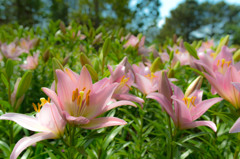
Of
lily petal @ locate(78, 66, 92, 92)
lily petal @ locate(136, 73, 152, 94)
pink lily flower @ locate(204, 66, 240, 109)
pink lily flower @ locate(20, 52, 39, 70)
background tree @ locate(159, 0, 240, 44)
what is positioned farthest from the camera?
background tree @ locate(159, 0, 240, 44)

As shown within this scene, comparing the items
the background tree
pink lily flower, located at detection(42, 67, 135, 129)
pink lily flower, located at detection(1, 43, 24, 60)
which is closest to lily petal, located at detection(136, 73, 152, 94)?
pink lily flower, located at detection(42, 67, 135, 129)

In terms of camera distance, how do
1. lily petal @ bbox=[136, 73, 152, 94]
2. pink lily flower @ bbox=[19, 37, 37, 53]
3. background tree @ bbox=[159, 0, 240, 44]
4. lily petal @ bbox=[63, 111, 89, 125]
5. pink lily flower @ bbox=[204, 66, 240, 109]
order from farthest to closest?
background tree @ bbox=[159, 0, 240, 44]
pink lily flower @ bbox=[19, 37, 37, 53]
lily petal @ bbox=[136, 73, 152, 94]
pink lily flower @ bbox=[204, 66, 240, 109]
lily petal @ bbox=[63, 111, 89, 125]

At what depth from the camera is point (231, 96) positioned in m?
0.80

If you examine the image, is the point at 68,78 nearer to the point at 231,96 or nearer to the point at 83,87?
the point at 83,87

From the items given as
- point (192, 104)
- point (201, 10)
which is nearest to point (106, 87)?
point (192, 104)

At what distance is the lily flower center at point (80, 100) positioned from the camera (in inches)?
25.7

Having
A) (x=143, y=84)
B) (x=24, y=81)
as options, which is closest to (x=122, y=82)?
(x=143, y=84)

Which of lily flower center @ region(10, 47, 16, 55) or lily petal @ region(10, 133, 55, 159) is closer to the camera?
lily petal @ region(10, 133, 55, 159)

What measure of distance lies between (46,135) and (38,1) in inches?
953

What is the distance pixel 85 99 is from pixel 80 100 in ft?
0.08

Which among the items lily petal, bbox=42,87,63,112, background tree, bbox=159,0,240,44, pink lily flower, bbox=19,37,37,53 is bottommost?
background tree, bbox=159,0,240,44

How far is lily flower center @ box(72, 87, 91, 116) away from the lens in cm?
65

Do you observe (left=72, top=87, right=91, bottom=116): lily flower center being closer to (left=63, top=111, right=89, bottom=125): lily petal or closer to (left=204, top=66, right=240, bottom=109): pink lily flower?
(left=63, top=111, right=89, bottom=125): lily petal

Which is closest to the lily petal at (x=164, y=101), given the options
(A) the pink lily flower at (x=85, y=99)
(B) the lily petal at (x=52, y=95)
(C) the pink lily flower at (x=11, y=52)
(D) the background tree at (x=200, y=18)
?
(A) the pink lily flower at (x=85, y=99)
